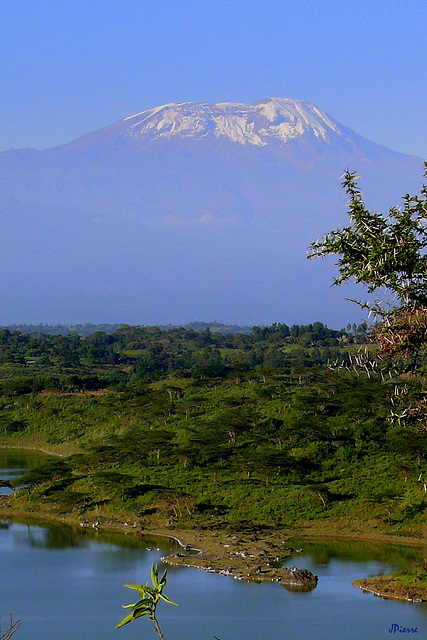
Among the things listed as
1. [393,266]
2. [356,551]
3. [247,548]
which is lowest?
[356,551]

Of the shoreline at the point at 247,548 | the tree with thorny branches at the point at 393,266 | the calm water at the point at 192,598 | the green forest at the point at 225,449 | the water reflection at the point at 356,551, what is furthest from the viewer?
the green forest at the point at 225,449

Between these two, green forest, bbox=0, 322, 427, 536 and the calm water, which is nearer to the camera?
the calm water

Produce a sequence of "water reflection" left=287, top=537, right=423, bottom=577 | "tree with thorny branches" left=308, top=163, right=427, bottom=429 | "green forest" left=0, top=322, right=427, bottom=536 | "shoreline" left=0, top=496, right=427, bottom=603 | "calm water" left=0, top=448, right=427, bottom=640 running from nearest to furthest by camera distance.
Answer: "tree with thorny branches" left=308, top=163, right=427, bottom=429, "calm water" left=0, top=448, right=427, bottom=640, "shoreline" left=0, top=496, right=427, bottom=603, "water reflection" left=287, top=537, right=423, bottom=577, "green forest" left=0, top=322, right=427, bottom=536

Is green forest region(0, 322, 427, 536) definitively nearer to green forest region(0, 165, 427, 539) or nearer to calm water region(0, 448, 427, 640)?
green forest region(0, 165, 427, 539)

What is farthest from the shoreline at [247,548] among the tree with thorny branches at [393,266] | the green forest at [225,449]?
the tree with thorny branches at [393,266]

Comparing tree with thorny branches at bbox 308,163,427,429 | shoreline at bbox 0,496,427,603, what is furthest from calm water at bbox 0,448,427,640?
tree with thorny branches at bbox 308,163,427,429

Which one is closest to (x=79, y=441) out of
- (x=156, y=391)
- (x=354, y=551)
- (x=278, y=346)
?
(x=156, y=391)

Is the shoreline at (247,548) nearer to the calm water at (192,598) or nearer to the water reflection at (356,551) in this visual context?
the water reflection at (356,551)

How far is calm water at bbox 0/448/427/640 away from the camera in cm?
2091

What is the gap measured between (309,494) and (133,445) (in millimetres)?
11995

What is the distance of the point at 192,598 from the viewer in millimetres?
23125

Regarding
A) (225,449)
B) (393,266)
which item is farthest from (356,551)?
(393,266)

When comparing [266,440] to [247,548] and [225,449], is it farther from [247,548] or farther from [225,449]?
[247,548]

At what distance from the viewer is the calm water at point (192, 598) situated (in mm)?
20906
